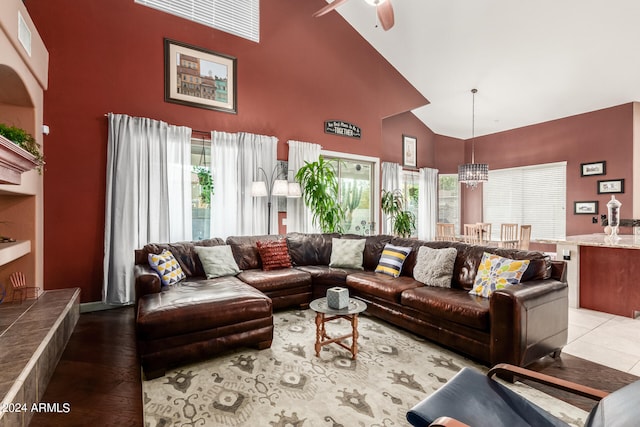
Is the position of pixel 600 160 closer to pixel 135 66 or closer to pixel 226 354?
pixel 226 354

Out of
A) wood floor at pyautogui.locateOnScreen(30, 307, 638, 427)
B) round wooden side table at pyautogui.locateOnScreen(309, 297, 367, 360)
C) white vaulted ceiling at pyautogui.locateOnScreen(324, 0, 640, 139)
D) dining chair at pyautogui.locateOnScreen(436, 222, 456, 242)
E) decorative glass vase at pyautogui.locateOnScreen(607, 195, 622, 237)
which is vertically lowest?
wood floor at pyautogui.locateOnScreen(30, 307, 638, 427)

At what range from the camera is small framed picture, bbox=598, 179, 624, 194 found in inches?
211

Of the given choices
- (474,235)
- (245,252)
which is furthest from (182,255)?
(474,235)

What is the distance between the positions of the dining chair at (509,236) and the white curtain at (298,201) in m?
3.51

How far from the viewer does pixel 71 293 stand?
325cm

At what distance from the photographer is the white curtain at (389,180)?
674 cm

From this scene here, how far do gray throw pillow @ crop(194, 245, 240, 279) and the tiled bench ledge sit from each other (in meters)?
1.28

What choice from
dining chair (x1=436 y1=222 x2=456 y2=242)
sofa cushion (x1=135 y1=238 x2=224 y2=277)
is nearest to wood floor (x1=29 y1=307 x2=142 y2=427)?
sofa cushion (x1=135 y1=238 x2=224 y2=277)

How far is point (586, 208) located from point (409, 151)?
359cm

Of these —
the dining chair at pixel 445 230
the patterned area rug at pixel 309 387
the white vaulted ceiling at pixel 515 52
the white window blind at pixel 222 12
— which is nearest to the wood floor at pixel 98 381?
the patterned area rug at pixel 309 387

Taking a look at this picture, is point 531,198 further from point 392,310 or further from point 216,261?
point 216,261

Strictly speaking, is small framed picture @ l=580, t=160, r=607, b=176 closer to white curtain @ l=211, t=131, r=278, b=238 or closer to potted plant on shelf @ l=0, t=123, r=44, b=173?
white curtain @ l=211, t=131, r=278, b=238

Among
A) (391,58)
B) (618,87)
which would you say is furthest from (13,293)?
(618,87)

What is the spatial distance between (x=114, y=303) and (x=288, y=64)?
4443 mm
